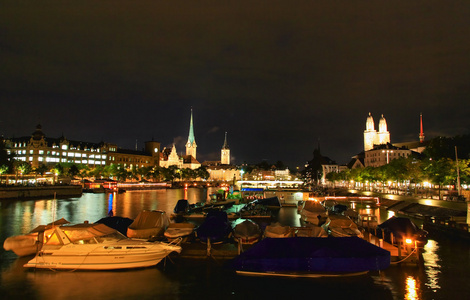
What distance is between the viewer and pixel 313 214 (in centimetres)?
4841

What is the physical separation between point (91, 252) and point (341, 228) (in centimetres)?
2096

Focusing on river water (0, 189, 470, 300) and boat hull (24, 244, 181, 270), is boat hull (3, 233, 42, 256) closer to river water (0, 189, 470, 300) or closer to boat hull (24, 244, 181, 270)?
river water (0, 189, 470, 300)

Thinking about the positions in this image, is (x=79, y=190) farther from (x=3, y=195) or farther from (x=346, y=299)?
(x=346, y=299)

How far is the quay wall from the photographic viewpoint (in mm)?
85219

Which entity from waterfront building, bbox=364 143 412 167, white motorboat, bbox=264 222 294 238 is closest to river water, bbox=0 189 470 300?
white motorboat, bbox=264 222 294 238

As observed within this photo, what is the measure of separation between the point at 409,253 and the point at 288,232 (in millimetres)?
8882

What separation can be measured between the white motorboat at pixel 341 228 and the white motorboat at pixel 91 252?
15.7 m

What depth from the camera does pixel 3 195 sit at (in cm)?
8438

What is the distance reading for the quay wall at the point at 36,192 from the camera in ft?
280

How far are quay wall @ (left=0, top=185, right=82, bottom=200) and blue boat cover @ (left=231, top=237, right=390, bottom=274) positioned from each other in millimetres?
86292

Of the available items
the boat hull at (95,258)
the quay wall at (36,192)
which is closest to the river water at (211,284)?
the boat hull at (95,258)

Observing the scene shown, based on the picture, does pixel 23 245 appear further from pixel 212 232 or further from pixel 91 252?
pixel 212 232

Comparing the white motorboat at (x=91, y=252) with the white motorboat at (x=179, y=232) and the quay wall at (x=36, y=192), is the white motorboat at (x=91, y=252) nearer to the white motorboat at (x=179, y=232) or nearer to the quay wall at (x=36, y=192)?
the white motorboat at (x=179, y=232)

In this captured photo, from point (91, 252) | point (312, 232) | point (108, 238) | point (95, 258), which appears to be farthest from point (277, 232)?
point (91, 252)
